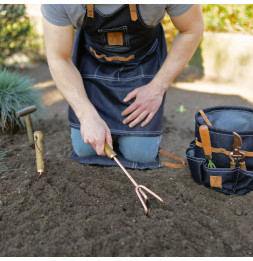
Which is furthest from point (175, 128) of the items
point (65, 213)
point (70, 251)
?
point (70, 251)

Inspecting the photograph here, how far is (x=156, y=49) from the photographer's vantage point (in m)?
1.96

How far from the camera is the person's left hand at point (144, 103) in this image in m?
1.83

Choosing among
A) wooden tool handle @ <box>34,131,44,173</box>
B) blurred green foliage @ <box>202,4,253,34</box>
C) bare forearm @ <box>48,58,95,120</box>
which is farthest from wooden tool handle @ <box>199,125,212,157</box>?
blurred green foliage @ <box>202,4,253,34</box>

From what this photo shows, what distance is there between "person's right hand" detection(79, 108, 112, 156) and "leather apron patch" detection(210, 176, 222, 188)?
545 mm

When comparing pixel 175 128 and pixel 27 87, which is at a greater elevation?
pixel 27 87

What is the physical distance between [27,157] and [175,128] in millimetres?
1245

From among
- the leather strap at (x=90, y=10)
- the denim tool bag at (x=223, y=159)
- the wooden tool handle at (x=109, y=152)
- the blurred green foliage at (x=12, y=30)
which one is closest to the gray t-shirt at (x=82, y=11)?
the leather strap at (x=90, y=10)

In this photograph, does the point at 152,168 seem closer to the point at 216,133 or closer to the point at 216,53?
the point at 216,133

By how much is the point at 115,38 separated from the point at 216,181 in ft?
3.17

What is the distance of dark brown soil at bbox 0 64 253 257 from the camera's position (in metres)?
1.17

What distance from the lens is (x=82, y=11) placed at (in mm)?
1566

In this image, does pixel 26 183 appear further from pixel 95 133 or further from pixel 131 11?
pixel 131 11

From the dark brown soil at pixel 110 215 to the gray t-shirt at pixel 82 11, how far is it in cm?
81

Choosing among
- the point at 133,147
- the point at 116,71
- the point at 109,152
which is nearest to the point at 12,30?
the point at 116,71
